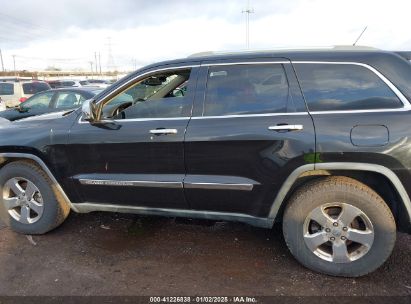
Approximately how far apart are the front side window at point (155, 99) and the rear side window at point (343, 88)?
102 centimetres

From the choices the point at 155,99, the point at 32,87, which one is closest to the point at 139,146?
the point at 155,99

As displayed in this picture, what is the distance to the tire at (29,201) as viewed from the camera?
379 cm

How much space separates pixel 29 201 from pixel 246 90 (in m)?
2.57

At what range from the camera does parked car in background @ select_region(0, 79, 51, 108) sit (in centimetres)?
1499

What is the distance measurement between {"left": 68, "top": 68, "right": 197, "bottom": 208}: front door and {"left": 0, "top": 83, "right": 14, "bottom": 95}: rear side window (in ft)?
44.6

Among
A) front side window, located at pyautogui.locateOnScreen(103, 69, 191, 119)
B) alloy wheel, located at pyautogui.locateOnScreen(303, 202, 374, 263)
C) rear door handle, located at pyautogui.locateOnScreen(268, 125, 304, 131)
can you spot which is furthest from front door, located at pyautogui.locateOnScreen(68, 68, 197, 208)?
alloy wheel, located at pyautogui.locateOnScreen(303, 202, 374, 263)

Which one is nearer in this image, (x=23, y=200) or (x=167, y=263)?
(x=167, y=263)

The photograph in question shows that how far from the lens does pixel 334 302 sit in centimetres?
273

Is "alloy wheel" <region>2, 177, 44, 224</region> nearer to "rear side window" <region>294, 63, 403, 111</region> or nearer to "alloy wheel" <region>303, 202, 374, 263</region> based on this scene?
"alloy wheel" <region>303, 202, 374, 263</region>

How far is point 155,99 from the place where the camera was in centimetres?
347

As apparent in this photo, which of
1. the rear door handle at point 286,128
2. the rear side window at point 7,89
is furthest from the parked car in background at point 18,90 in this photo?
the rear door handle at point 286,128

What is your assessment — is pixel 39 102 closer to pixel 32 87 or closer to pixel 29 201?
pixel 29 201

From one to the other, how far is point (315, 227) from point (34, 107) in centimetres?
859

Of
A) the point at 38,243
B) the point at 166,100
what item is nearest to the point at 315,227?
the point at 166,100
